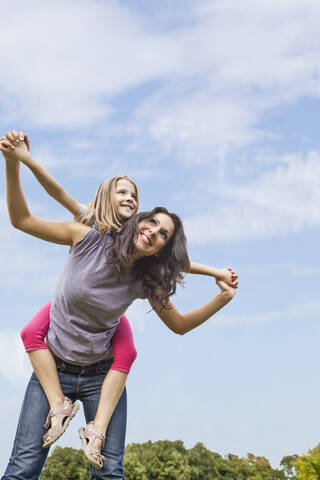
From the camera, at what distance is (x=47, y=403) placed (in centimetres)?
506

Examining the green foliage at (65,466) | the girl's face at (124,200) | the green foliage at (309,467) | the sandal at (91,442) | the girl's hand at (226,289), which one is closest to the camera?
the sandal at (91,442)

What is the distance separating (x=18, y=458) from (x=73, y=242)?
1.73 m

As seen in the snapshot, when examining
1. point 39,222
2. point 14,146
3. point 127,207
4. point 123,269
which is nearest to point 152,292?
point 123,269

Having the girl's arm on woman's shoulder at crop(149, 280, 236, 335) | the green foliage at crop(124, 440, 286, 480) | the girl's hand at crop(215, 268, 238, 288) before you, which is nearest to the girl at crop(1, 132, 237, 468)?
the girl's arm on woman's shoulder at crop(149, 280, 236, 335)

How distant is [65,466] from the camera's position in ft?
135

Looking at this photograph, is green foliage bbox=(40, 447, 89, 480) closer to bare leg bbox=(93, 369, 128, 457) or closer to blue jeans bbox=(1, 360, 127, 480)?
blue jeans bbox=(1, 360, 127, 480)

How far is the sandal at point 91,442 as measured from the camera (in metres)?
4.84

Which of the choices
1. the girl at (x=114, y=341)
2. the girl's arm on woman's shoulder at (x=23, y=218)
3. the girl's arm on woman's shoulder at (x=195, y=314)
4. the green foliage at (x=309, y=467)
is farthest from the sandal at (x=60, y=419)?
the green foliage at (x=309, y=467)

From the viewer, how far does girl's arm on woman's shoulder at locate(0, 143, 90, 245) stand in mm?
4918

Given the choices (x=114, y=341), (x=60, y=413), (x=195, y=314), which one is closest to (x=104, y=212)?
(x=114, y=341)

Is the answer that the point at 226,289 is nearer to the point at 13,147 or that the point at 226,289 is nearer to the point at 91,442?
the point at 91,442

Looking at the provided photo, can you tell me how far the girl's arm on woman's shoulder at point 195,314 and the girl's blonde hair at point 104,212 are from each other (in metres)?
0.93

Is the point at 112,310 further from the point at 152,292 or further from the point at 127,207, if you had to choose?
the point at 127,207

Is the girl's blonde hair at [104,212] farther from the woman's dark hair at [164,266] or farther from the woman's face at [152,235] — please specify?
the woman's face at [152,235]
